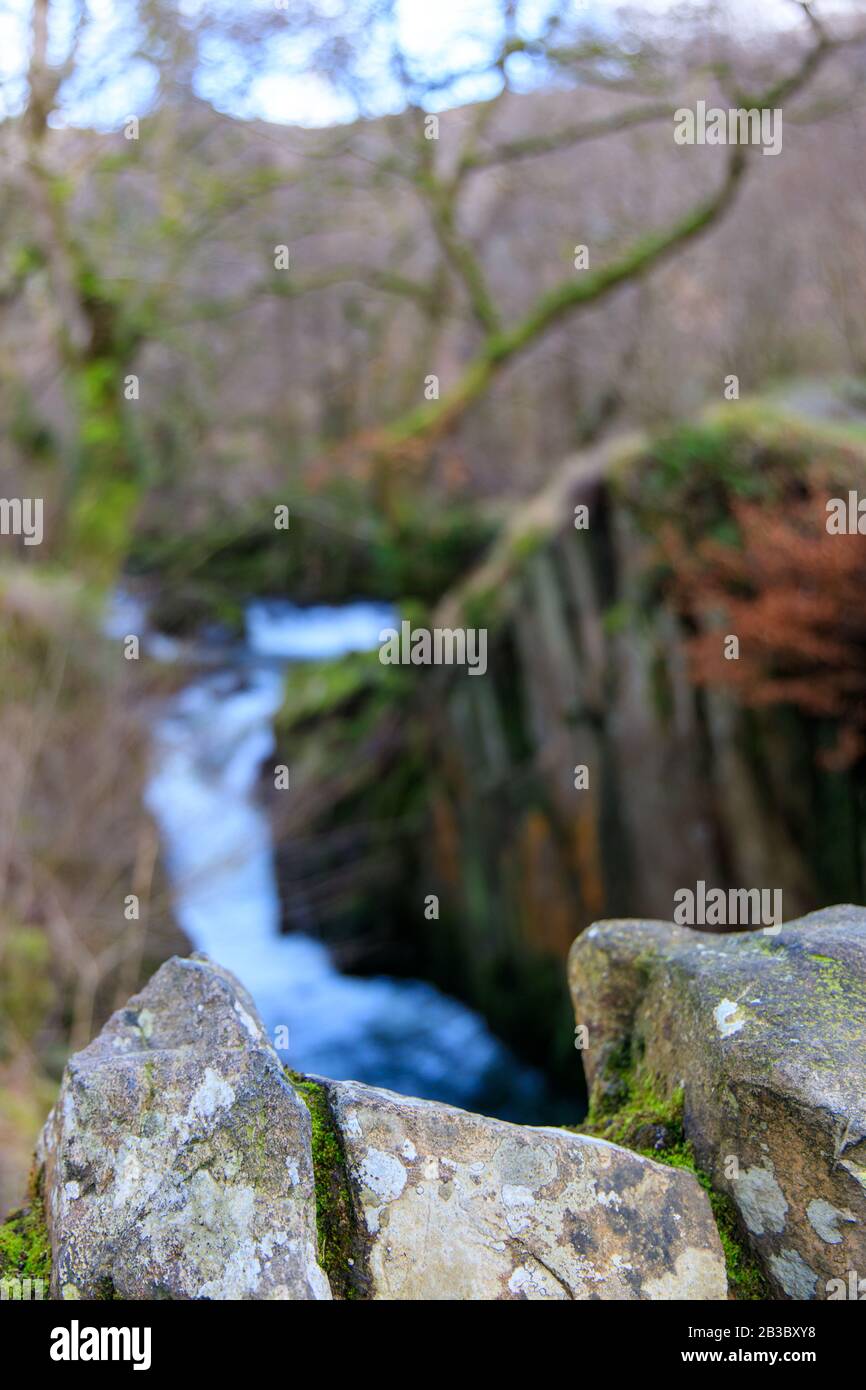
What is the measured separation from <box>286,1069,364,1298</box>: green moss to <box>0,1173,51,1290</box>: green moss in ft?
1.31

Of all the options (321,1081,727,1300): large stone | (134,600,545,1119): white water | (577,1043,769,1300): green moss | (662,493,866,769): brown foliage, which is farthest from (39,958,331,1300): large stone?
(134,600,545,1119): white water

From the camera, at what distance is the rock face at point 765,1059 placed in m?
1.56

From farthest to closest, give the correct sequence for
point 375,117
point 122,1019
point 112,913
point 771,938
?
point 375,117 → point 112,913 → point 771,938 → point 122,1019

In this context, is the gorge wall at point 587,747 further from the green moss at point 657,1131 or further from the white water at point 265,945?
the green moss at point 657,1131

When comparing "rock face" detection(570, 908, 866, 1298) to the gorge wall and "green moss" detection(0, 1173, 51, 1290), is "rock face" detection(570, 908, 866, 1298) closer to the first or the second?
"green moss" detection(0, 1173, 51, 1290)

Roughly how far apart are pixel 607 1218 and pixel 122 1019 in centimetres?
85

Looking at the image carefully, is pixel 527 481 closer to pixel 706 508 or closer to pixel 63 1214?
pixel 706 508

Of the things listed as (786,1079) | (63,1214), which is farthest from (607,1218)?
(63,1214)

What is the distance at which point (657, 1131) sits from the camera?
1.82 meters

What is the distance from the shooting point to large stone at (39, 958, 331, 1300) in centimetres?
146

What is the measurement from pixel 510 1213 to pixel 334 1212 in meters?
0.26

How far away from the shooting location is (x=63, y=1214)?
149cm

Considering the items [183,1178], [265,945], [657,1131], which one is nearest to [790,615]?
[657,1131]

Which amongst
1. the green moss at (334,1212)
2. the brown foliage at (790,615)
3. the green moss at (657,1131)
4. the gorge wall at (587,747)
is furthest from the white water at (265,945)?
the green moss at (334,1212)
